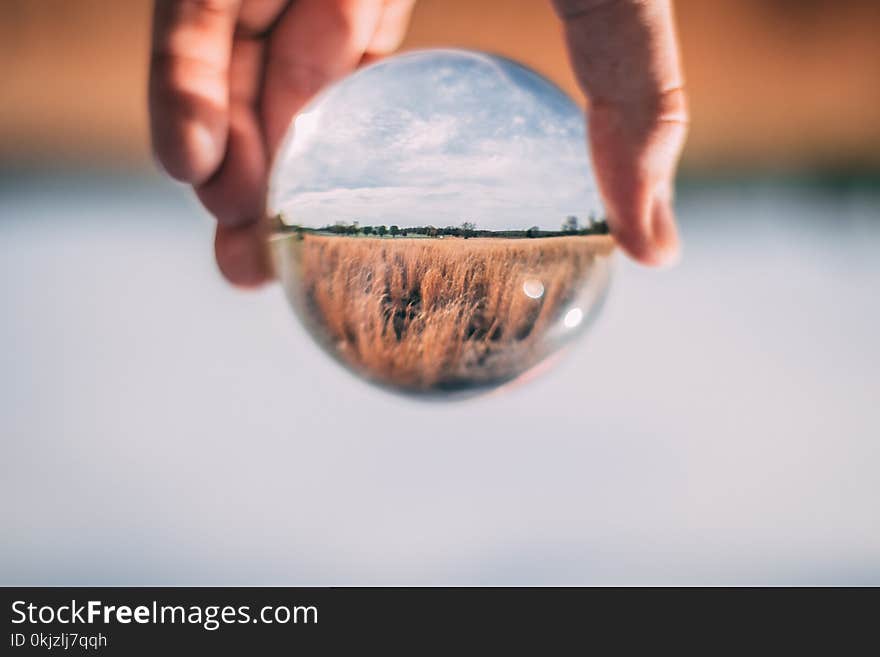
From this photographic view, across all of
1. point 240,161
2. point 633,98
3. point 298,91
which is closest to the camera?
point 633,98

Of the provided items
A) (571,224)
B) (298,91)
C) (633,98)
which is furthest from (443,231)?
(298,91)

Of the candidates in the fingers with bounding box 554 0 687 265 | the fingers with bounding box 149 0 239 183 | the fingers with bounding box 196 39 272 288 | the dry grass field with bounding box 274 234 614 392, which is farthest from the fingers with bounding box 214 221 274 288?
the fingers with bounding box 554 0 687 265

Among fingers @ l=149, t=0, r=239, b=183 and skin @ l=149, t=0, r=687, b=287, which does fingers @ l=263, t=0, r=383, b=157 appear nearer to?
skin @ l=149, t=0, r=687, b=287

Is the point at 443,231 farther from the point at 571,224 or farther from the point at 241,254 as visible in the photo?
the point at 241,254

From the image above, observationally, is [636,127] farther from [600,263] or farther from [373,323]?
[373,323]

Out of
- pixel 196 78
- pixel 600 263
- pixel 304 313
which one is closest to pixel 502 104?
pixel 600 263

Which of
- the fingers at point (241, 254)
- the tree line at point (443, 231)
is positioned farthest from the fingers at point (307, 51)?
the tree line at point (443, 231)

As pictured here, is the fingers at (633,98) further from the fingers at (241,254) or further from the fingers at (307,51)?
the fingers at (241,254)
